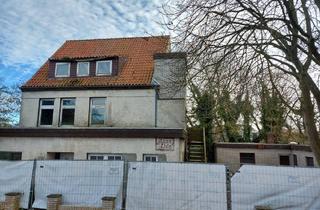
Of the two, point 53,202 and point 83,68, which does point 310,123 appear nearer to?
point 53,202

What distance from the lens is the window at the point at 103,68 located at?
819 inches

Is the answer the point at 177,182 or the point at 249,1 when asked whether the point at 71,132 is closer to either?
the point at 177,182

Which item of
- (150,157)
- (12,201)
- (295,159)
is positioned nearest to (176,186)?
(12,201)

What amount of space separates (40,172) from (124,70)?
10968 millimetres

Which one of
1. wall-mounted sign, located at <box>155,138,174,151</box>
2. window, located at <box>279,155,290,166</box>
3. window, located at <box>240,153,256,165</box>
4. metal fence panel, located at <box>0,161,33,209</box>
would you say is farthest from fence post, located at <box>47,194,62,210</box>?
window, located at <box>279,155,290,166</box>

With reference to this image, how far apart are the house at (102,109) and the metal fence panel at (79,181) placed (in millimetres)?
6220

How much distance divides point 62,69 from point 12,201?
12.6 m

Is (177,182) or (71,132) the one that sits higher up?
(71,132)

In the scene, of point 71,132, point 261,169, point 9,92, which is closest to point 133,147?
point 71,132

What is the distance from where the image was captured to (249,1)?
Answer: 33.6 ft

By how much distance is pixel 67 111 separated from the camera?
20.0 m

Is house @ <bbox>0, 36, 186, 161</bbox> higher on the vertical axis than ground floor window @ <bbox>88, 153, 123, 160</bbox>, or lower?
higher

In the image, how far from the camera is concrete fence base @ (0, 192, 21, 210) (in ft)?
34.0

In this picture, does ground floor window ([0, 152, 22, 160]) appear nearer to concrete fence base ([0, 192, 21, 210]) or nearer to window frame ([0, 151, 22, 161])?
window frame ([0, 151, 22, 161])
